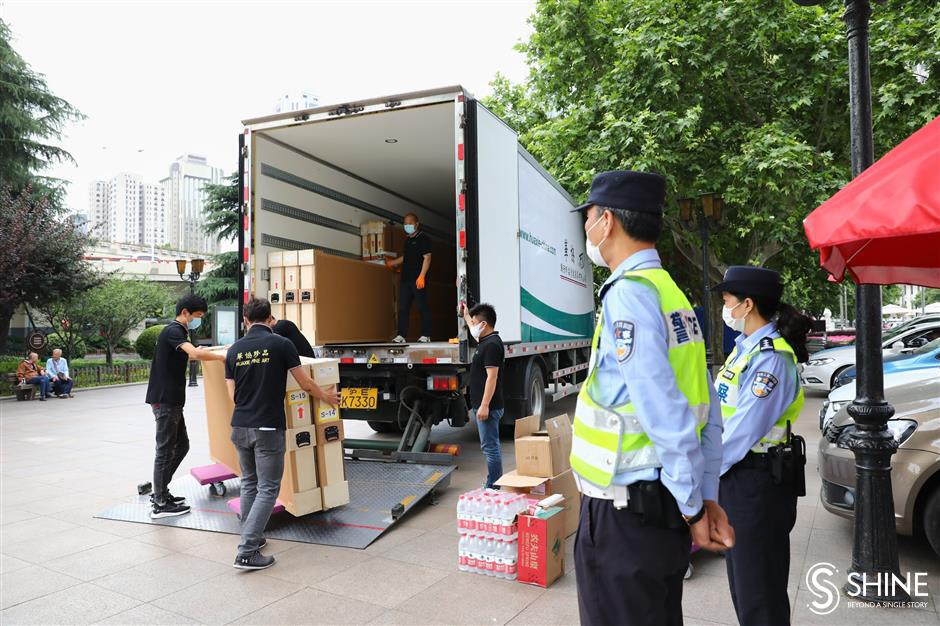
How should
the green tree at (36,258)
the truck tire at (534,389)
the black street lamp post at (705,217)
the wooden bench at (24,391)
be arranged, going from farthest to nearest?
the green tree at (36,258) → the wooden bench at (24,391) → the black street lamp post at (705,217) → the truck tire at (534,389)

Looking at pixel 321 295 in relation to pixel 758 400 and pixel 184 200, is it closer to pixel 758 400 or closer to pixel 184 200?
pixel 758 400

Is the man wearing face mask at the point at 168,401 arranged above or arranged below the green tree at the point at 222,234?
below

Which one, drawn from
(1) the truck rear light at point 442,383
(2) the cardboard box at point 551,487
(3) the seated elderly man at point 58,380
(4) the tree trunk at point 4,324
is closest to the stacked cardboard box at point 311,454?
(2) the cardboard box at point 551,487

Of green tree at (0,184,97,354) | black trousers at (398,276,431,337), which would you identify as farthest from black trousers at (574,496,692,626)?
green tree at (0,184,97,354)

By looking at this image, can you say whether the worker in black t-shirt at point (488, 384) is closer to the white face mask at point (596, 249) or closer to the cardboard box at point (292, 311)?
the cardboard box at point (292, 311)

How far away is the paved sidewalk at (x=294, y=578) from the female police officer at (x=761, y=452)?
3.43ft

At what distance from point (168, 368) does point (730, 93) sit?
496 inches

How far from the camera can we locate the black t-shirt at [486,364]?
18.6 feet

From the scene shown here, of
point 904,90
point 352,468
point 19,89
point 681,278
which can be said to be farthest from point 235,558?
point 19,89

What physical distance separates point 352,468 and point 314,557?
2.06 meters

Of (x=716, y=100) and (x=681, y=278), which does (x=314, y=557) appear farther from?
(x=681, y=278)

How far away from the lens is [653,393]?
172cm

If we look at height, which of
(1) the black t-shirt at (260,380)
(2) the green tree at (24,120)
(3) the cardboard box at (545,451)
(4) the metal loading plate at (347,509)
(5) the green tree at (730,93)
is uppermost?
(2) the green tree at (24,120)

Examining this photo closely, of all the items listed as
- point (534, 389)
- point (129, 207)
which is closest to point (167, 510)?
point (534, 389)
